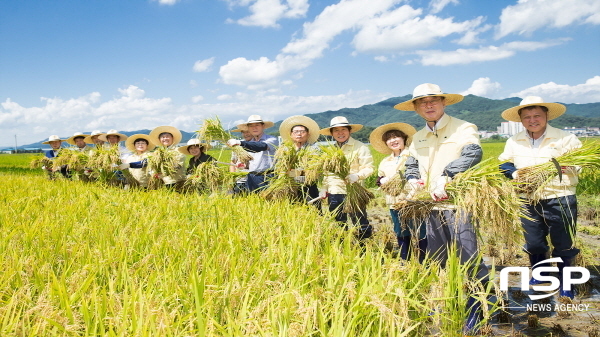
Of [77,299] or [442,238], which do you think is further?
[442,238]

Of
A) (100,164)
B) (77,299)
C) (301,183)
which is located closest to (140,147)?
(100,164)

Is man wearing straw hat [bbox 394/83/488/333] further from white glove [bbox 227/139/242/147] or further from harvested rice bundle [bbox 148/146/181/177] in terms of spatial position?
harvested rice bundle [bbox 148/146/181/177]

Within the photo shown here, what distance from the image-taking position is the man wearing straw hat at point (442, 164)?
2.74 m

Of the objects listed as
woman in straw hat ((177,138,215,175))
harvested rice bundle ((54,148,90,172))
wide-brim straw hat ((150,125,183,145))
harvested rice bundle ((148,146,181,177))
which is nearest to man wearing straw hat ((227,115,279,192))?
woman in straw hat ((177,138,215,175))

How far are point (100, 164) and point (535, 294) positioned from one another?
20.6 feet

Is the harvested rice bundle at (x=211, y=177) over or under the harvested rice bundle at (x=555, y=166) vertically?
under

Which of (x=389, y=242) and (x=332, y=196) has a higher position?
(x=332, y=196)

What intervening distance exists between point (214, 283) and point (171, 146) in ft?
15.3

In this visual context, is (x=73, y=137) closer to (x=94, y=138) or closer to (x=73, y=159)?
(x=94, y=138)

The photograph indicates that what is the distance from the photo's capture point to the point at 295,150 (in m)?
4.32

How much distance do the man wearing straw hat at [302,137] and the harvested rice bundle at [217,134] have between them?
52 centimetres

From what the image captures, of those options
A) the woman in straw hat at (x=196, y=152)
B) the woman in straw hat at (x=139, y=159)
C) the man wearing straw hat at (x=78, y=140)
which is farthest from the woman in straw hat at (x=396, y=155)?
the man wearing straw hat at (x=78, y=140)

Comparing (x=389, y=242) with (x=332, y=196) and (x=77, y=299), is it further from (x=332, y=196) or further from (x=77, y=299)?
(x=77, y=299)

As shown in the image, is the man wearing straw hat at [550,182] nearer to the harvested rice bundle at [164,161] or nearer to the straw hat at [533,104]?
the straw hat at [533,104]
